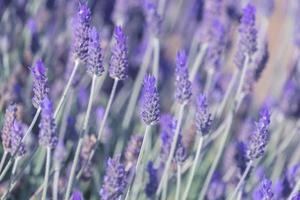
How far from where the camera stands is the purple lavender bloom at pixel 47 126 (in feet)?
6.51

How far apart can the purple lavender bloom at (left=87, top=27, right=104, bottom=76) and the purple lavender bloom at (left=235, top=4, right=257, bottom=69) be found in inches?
29.6

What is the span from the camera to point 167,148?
2475 millimetres

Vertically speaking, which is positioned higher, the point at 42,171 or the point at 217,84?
the point at 217,84

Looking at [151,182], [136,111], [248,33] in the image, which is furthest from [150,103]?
[136,111]

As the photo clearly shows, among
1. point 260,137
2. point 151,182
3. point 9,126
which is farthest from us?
point 151,182

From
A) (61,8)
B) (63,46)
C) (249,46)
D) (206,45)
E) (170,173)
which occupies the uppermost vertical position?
(61,8)

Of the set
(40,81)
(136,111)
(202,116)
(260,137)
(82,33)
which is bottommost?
(260,137)

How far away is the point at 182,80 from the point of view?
2318mm

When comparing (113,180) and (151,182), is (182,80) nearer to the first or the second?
(151,182)

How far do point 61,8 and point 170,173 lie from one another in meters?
1.61

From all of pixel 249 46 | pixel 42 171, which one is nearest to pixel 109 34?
pixel 42 171

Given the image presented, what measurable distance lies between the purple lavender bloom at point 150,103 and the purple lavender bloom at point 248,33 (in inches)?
26.6

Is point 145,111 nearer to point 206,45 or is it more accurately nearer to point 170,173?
point 170,173

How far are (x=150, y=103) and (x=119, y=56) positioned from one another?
0.70 feet
